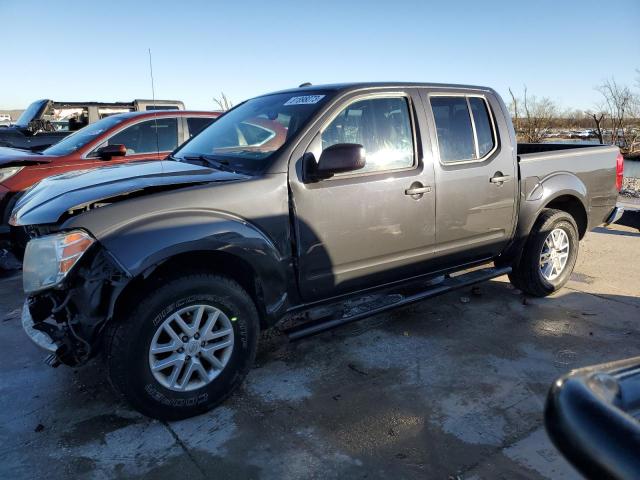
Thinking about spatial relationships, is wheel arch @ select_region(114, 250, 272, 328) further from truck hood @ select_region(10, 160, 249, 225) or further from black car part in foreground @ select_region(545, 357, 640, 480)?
black car part in foreground @ select_region(545, 357, 640, 480)

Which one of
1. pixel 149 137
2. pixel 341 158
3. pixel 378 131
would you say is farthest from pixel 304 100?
pixel 149 137

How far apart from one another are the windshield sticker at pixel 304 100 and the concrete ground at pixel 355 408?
183cm

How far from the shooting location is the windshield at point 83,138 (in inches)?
241

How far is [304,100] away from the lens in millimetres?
3527

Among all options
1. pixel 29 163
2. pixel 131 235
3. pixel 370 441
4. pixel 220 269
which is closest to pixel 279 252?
pixel 220 269

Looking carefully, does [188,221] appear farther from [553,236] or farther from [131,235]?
[553,236]

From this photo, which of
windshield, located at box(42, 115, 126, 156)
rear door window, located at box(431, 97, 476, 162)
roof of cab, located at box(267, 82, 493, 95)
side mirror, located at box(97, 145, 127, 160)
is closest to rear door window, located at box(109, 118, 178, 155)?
windshield, located at box(42, 115, 126, 156)

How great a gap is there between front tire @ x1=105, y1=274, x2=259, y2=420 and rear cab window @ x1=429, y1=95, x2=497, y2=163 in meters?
2.05

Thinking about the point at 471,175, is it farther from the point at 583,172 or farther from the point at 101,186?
the point at 101,186

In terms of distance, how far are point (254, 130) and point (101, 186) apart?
4.03ft

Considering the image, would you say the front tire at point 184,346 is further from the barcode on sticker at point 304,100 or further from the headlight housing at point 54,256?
the barcode on sticker at point 304,100

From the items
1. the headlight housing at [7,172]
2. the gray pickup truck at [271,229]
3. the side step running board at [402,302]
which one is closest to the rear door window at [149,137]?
the headlight housing at [7,172]

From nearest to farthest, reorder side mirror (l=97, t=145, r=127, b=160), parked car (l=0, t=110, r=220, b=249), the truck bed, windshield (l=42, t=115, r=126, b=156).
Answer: the truck bed
side mirror (l=97, t=145, r=127, b=160)
parked car (l=0, t=110, r=220, b=249)
windshield (l=42, t=115, r=126, b=156)

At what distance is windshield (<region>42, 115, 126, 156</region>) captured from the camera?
6.11 metres
